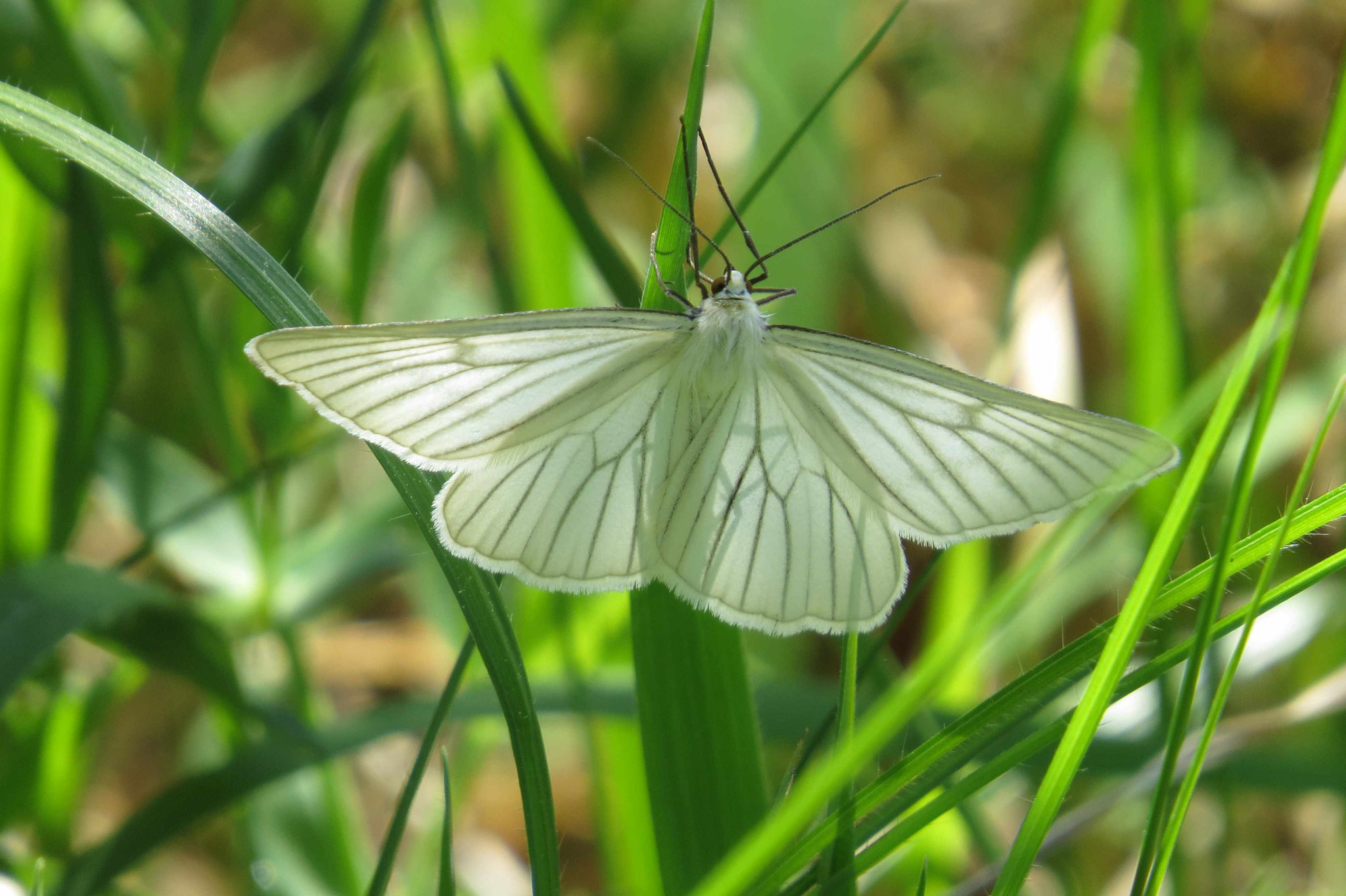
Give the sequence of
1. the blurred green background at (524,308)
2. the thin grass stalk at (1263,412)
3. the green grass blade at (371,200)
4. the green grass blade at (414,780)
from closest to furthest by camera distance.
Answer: the thin grass stalk at (1263,412), the green grass blade at (414,780), the blurred green background at (524,308), the green grass blade at (371,200)

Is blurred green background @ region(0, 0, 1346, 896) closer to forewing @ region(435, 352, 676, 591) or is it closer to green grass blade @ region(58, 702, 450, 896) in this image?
green grass blade @ region(58, 702, 450, 896)

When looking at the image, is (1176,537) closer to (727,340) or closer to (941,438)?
(941,438)

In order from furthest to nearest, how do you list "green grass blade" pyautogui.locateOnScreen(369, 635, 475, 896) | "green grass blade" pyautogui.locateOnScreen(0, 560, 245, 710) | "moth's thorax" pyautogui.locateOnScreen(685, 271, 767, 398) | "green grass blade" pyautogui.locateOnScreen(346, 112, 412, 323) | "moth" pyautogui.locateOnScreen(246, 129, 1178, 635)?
1. "green grass blade" pyautogui.locateOnScreen(346, 112, 412, 323)
2. "moth's thorax" pyautogui.locateOnScreen(685, 271, 767, 398)
3. "green grass blade" pyautogui.locateOnScreen(0, 560, 245, 710)
4. "moth" pyautogui.locateOnScreen(246, 129, 1178, 635)
5. "green grass blade" pyautogui.locateOnScreen(369, 635, 475, 896)

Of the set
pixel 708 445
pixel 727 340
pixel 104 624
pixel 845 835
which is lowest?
pixel 845 835

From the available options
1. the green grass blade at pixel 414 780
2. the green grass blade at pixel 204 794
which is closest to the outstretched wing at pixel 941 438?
the green grass blade at pixel 414 780

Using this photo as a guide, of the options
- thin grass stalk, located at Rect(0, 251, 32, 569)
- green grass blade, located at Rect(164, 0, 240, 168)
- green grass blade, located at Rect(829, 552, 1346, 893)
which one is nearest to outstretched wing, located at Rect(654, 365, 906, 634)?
green grass blade, located at Rect(829, 552, 1346, 893)

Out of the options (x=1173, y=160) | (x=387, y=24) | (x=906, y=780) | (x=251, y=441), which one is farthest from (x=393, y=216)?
(x=906, y=780)

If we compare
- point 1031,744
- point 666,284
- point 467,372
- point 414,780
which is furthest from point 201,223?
point 1031,744

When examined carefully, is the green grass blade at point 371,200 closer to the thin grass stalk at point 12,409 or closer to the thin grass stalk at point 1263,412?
the thin grass stalk at point 12,409
